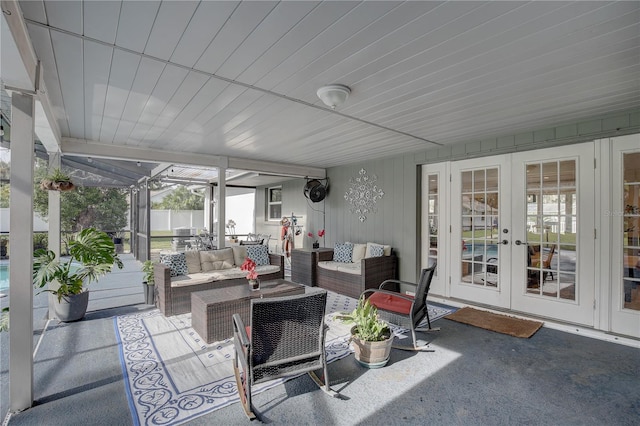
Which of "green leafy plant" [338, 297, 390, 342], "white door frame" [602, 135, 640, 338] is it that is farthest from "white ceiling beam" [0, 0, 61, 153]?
"white door frame" [602, 135, 640, 338]

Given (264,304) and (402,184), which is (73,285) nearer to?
(264,304)

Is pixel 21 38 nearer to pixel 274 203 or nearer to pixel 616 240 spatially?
pixel 616 240

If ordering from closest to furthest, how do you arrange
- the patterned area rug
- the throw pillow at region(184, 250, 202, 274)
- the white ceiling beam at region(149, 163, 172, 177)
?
the patterned area rug → the throw pillow at region(184, 250, 202, 274) → the white ceiling beam at region(149, 163, 172, 177)

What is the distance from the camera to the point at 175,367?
272 cm

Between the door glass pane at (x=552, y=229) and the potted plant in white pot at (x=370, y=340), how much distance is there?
254 cm

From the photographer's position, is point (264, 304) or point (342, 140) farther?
point (342, 140)

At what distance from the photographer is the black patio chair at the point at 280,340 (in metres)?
2.03

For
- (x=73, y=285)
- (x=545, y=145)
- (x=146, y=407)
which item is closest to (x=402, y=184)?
(x=545, y=145)

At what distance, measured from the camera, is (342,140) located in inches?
177

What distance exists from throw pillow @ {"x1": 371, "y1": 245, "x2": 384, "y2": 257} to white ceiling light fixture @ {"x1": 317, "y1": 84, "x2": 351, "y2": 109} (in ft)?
10.6

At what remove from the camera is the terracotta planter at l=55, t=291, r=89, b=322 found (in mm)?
3771

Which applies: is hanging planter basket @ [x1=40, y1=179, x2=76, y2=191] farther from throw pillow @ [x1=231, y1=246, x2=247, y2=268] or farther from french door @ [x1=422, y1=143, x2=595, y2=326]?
french door @ [x1=422, y1=143, x2=595, y2=326]

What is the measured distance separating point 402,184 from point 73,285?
4994mm

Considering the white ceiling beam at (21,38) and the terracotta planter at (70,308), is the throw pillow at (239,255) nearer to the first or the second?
the terracotta planter at (70,308)
